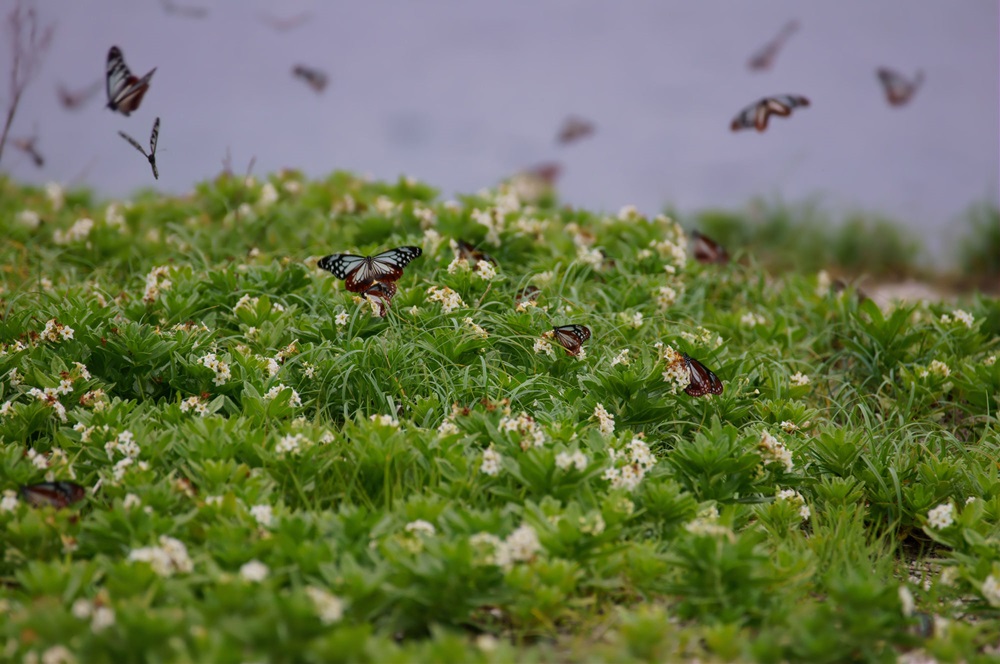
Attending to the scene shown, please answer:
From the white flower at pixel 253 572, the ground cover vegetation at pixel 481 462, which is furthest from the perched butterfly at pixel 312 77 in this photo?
the white flower at pixel 253 572

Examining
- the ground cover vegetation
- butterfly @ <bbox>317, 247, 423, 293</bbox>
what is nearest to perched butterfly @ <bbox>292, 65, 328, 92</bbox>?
the ground cover vegetation

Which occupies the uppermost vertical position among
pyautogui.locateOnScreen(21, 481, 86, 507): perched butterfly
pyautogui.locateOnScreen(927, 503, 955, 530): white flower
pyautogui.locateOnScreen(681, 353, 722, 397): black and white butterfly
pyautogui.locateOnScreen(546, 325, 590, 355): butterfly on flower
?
pyautogui.locateOnScreen(546, 325, 590, 355): butterfly on flower

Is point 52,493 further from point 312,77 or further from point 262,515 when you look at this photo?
point 312,77

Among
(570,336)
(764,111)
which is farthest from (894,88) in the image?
(570,336)

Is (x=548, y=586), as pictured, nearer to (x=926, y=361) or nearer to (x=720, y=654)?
(x=720, y=654)

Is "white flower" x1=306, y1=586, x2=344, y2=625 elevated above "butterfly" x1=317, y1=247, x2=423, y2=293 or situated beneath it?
situated beneath

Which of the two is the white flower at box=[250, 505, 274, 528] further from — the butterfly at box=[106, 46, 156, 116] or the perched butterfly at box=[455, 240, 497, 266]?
the butterfly at box=[106, 46, 156, 116]
